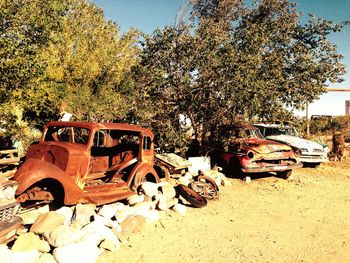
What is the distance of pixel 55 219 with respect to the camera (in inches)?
185

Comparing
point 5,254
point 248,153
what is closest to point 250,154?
point 248,153

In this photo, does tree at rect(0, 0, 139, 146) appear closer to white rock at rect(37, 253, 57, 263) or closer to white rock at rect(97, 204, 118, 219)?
white rock at rect(97, 204, 118, 219)

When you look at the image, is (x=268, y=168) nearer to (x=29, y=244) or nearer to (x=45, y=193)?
(x=45, y=193)

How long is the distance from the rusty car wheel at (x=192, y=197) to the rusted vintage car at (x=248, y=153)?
2.87 m

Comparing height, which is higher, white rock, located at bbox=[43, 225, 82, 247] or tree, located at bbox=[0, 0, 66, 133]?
tree, located at bbox=[0, 0, 66, 133]

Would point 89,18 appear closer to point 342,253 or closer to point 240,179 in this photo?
point 240,179

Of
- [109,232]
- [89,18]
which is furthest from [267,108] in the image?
[89,18]

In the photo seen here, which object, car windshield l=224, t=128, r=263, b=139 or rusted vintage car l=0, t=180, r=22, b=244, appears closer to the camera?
rusted vintage car l=0, t=180, r=22, b=244

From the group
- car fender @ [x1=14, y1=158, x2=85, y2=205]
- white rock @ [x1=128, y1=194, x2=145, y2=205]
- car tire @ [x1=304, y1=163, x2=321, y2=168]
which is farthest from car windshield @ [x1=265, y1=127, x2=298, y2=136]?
car fender @ [x1=14, y1=158, x2=85, y2=205]

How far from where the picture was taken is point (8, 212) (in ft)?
12.9

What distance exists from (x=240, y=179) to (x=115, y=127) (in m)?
5.28

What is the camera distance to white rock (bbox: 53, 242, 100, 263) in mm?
3926

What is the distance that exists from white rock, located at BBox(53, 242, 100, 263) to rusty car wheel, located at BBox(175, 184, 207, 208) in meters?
2.77

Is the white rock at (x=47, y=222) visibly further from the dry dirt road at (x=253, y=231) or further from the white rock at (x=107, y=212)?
the dry dirt road at (x=253, y=231)
